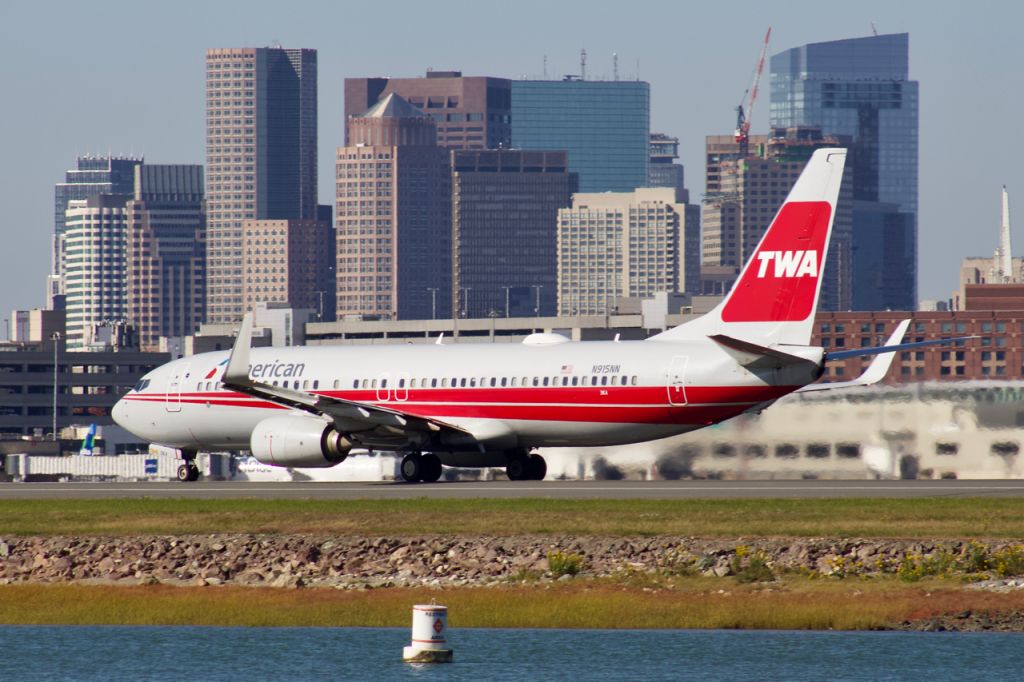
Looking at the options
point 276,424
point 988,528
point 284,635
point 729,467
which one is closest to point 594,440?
point 729,467

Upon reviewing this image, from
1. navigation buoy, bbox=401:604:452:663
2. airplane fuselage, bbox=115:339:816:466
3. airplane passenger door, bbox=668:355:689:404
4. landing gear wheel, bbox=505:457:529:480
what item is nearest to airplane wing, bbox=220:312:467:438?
airplane fuselage, bbox=115:339:816:466

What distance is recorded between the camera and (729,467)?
54875mm

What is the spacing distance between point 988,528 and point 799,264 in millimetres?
14647

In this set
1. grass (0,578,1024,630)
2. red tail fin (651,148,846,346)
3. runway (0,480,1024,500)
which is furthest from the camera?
red tail fin (651,148,846,346)

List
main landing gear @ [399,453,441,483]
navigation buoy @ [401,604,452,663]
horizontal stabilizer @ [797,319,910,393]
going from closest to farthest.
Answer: navigation buoy @ [401,604,452,663], horizontal stabilizer @ [797,319,910,393], main landing gear @ [399,453,441,483]

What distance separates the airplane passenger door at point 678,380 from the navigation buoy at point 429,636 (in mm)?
21147

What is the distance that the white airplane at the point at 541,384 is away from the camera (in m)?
51.5

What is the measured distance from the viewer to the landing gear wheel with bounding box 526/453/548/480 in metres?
56.8

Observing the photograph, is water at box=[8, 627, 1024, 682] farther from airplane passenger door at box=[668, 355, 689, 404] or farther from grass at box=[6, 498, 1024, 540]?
airplane passenger door at box=[668, 355, 689, 404]

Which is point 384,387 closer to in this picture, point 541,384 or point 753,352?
point 541,384

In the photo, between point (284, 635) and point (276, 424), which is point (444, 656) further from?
point (276, 424)

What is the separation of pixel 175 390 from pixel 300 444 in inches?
333

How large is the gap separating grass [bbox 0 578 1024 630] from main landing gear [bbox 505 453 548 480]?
1948 cm

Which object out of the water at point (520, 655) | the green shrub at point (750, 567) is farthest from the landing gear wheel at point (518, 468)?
the water at point (520, 655)
